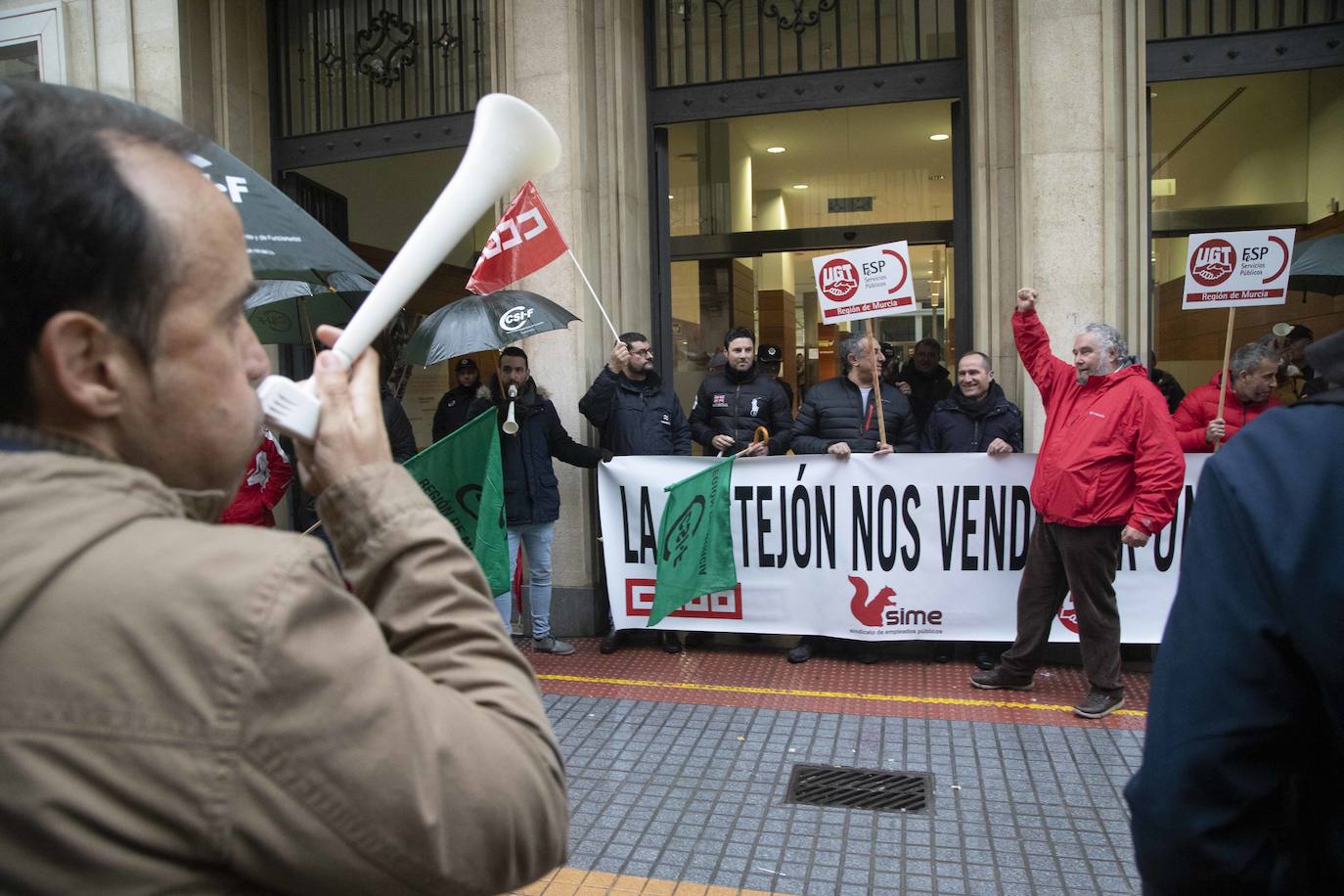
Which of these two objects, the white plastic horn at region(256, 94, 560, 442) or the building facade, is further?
the building facade

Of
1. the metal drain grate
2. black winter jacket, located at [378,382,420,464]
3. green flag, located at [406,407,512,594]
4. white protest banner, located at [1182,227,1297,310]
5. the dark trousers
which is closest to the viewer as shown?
the metal drain grate

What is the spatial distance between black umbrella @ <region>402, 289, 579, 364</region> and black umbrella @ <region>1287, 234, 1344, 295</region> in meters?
5.43

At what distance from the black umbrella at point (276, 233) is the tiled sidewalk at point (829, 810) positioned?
239 centimetres

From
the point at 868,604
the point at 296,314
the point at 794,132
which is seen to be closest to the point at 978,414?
the point at 868,604

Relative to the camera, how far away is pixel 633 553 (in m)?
7.28

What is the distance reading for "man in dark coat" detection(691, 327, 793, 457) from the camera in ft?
24.3

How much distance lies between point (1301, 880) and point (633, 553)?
19.8ft

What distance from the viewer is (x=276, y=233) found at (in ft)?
9.12

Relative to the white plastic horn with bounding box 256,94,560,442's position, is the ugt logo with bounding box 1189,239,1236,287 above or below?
above

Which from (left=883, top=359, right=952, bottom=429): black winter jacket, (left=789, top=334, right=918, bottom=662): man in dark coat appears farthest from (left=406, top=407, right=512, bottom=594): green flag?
(left=883, top=359, right=952, bottom=429): black winter jacket

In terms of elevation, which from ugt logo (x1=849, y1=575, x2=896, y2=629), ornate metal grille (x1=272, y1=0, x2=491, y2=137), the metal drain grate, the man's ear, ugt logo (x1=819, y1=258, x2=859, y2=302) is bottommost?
the metal drain grate

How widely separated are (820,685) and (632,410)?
234 cm

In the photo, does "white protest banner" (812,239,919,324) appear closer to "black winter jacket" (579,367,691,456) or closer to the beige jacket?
"black winter jacket" (579,367,691,456)

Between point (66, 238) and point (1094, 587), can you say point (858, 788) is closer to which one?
point (1094, 587)
